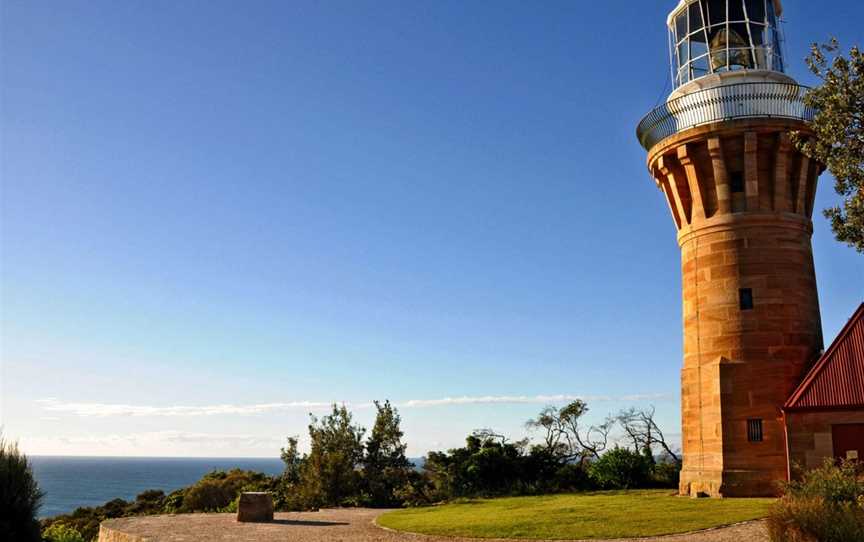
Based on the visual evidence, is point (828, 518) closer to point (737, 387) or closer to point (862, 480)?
point (862, 480)

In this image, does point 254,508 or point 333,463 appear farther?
point 333,463

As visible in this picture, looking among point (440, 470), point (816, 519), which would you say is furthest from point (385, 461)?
point (816, 519)

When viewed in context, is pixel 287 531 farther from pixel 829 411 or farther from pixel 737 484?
pixel 829 411

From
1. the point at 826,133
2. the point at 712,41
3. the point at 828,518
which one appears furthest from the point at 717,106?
the point at 828,518

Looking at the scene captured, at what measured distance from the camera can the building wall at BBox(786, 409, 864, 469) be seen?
64.7 ft

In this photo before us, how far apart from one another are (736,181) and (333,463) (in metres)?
18.7

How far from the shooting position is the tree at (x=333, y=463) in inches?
1136

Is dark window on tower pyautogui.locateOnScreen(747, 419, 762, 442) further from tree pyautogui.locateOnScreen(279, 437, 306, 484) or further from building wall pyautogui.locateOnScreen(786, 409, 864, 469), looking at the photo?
tree pyautogui.locateOnScreen(279, 437, 306, 484)

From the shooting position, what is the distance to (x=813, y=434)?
20.1m

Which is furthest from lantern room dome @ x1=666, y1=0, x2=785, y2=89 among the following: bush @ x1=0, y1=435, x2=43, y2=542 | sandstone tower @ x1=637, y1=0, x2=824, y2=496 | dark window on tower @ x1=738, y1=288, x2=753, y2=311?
bush @ x1=0, y1=435, x2=43, y2=542

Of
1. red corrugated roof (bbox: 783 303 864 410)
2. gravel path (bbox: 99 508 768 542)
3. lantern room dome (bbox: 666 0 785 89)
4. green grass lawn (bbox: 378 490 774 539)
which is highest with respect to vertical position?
lantern room dome (bbox: 666 0 785 89)

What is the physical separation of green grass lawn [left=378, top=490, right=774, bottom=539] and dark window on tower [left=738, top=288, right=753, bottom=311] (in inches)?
238

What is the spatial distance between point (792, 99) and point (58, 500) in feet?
441

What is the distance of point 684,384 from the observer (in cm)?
2350
